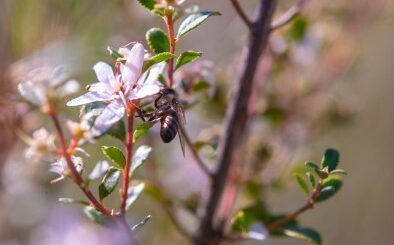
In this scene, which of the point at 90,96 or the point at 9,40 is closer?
the point at 90,96

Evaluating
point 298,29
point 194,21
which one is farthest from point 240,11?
point 298,29

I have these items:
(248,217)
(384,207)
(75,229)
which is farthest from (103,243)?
(384,207)

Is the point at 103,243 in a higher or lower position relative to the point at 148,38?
lower

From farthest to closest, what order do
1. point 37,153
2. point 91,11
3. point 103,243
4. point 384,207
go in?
point 384,207
point 91,11
point 103,243
point 37,153

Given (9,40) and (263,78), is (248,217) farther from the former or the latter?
(9,40)

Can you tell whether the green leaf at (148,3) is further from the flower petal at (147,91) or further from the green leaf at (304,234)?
the green leaf at (304,234)

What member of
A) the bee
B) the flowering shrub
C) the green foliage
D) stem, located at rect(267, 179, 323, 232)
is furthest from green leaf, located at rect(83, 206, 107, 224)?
the green foliage

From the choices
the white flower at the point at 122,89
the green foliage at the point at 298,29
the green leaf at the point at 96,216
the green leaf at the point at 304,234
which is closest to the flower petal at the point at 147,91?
the white flower at the point at 122,89

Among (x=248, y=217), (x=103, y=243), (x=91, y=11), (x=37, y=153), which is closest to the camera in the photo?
(x=37, y=153)
